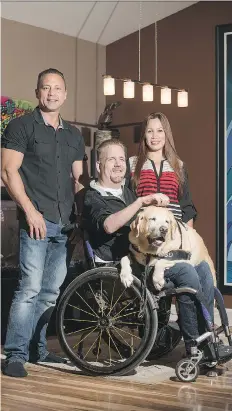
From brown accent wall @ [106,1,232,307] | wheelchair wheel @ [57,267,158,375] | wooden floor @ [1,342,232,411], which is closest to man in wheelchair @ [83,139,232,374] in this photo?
wheelchair wheel @ [57,267,158,375]

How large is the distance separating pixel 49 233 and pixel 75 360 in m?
0.57

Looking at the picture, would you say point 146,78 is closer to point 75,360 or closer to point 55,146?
point 55,146

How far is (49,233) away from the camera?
3381 mm

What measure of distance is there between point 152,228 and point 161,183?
40cm

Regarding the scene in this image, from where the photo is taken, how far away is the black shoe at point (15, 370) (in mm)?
3199

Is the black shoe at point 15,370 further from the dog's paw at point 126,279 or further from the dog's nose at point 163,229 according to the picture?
the dog's nose at point 163,229

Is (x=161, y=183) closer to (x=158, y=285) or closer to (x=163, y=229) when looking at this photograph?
(x=163, y=229)

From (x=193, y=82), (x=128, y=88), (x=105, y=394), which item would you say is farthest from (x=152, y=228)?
(x=193, y=82)

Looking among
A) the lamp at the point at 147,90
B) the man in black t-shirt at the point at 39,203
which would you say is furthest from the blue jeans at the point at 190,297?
the lamp at the point at 147,90

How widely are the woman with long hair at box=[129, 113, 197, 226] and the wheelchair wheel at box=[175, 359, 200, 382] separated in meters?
0.69

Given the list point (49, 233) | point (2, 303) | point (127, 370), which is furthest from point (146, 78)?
point (127, 370)

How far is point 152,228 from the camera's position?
311cm

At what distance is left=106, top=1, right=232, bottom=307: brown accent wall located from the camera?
6195 mm

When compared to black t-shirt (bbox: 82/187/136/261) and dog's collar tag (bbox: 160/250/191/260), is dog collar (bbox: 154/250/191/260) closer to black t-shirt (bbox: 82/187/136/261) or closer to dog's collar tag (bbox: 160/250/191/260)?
dog's collar tag (bbox: 160/250/191/260)
